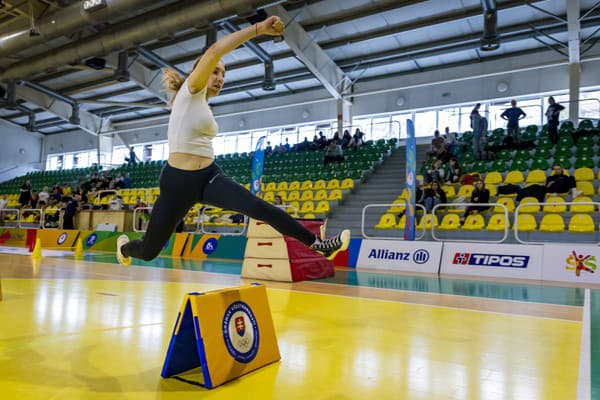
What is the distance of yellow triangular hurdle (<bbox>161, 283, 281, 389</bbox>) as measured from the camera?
245 centimetres

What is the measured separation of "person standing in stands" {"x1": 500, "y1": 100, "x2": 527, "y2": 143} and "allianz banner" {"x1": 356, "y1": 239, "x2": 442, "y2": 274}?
733 centimetres

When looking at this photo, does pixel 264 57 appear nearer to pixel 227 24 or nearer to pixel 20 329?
pixel 227 24

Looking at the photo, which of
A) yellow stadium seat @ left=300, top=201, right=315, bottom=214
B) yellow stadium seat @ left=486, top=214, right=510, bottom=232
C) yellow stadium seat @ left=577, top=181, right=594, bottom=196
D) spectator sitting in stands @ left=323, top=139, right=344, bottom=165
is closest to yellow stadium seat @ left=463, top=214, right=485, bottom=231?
yellow stadium seat @ left=486, top=214, right=510, bottom=232

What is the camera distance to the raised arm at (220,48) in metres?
2.65

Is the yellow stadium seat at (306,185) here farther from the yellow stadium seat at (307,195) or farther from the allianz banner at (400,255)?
the allianz banner at (400,255)

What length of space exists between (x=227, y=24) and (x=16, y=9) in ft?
24.8

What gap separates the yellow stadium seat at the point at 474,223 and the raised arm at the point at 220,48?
9286 mm

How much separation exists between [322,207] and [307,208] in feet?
1.89

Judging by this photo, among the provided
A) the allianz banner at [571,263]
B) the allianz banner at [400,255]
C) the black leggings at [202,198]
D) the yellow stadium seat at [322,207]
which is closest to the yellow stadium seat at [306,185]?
the yellow stadium seat at [322,207]

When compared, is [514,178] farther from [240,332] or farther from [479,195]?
[240,332]

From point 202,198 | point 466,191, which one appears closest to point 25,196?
point 466,191

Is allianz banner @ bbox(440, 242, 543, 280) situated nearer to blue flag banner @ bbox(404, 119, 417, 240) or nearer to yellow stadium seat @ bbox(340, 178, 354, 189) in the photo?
blue flag banner @ bbox(404, 119, 417, 240)

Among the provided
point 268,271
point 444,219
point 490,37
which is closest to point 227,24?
point 490,37

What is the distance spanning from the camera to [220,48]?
104 inches
